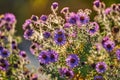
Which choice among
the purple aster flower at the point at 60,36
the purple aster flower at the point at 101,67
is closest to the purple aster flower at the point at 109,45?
the purple aster flower at the point at 101,67

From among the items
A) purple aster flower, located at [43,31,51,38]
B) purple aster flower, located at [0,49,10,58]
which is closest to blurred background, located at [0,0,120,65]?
purple aster flower, located at [0,49,10,58]

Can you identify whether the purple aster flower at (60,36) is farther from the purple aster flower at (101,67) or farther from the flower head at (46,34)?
the purple aster flower at (101,67)

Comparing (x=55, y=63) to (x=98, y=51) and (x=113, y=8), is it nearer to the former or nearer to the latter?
(x=98, y=51)

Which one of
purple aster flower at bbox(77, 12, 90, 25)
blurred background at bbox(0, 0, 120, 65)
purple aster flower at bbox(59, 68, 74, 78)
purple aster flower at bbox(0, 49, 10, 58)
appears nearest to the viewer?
purple aster flower at bbox(59, 68, 74, 78)

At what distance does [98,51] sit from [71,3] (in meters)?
6.10

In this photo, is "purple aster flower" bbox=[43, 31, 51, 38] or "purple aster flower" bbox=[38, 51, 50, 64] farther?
"purple aster flower" bbox=[43, 31, 51, 38]

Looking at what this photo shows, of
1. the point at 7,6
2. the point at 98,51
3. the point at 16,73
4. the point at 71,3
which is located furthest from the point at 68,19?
the point at 7,6

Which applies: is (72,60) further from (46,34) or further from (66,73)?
(46,34)

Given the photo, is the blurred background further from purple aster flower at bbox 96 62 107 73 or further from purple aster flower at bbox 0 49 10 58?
purple aster flower at bbox 96 62 107 73

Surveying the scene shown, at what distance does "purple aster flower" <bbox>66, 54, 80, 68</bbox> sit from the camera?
4148mm

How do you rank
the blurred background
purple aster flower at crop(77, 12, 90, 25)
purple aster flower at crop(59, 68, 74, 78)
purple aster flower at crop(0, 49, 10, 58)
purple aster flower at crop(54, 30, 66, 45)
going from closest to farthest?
purple aster flower at crop(59, 68, 74, 78), purple aster flower at crop(54, 30, 66, 45), purple aster flower at crop(77, 12, 90, 25), purple aster flower at crop(0, 49, 10, 58), the blurred background

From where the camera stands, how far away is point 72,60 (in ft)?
13.6

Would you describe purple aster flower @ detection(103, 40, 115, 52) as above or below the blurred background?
below

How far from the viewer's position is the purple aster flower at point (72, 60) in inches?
163
